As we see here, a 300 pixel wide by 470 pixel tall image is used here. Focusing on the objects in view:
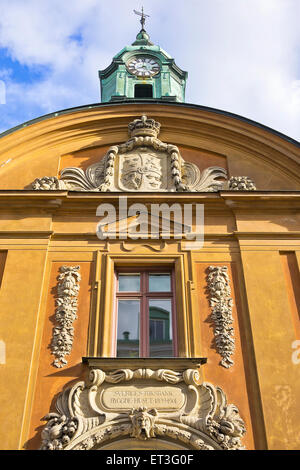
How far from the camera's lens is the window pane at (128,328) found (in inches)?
316

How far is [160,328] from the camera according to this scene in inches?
327

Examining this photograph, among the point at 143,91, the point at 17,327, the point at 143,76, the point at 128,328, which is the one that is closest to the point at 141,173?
the point at 128,328

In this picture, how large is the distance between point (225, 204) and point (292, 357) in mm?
3121

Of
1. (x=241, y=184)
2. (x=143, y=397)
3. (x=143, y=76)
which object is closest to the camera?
(x=143, y=397)

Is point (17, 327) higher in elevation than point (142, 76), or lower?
lower

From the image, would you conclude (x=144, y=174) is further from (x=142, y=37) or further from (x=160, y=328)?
(x=142, y=37)

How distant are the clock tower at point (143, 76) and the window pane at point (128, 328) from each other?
26.0ft

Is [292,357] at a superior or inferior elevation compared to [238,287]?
inferior

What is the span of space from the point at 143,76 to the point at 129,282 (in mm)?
8936

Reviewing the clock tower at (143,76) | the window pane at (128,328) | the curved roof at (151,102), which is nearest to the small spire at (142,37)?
the clock tower at (143,76)

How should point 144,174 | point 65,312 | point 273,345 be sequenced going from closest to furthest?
point 273,345, point 65,312, point 144,174
